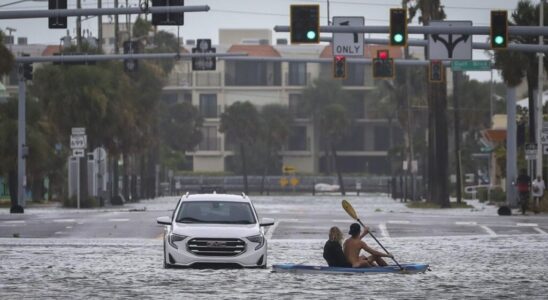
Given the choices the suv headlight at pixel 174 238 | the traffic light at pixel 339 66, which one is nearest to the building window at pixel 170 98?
the traffic light at pixel 339 66

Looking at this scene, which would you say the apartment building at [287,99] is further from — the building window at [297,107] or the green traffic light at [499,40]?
the green traffic light at [499,40]

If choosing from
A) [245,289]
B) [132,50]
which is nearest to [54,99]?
[132,50]

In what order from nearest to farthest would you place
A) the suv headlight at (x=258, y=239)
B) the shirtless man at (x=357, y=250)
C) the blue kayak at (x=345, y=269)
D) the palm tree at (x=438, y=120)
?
1. the shirtless man at (x=357, y=250)
2. the blue kayak at (x=345, y=269)
3. the suv headlight at (x=258, y=239)
4. the palm tree at (x=438, y=120)

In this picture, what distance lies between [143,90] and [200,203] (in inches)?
2615

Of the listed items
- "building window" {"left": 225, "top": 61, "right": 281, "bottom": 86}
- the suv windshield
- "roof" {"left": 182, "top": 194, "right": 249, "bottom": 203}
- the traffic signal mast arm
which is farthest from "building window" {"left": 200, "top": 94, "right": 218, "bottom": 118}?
the suv windshield

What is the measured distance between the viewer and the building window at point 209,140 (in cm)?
15238

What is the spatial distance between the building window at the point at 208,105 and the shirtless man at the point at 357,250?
408 ft

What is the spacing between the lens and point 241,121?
140250mm

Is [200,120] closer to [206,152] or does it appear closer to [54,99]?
[206,152]

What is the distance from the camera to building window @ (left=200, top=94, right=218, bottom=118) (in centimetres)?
15162

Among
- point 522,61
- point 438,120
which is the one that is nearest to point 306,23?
point 522,61

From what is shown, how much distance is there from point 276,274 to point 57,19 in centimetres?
1810

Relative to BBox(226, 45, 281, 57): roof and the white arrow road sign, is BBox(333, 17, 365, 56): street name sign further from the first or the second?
BBox(226, 45, 281, 57): roof

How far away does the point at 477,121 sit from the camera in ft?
413
